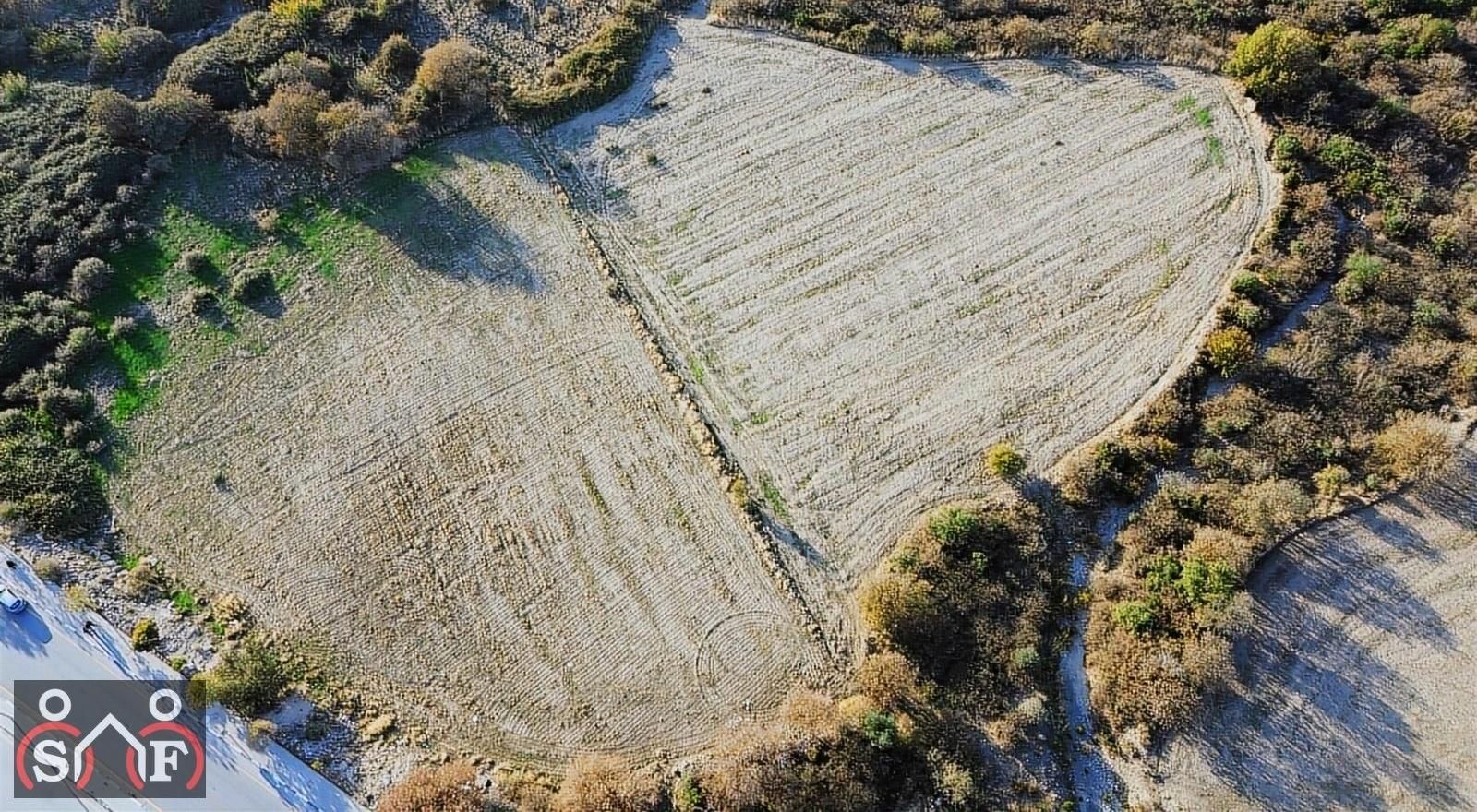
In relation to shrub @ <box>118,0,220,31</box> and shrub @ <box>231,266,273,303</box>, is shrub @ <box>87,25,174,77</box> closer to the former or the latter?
shrub @ <box>118,0,220,31</box>

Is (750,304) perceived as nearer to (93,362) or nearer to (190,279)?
(190,279)

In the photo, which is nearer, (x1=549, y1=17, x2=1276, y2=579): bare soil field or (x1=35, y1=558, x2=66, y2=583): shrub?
(x1=35, y1=558, x2=66, y2=583): shrub

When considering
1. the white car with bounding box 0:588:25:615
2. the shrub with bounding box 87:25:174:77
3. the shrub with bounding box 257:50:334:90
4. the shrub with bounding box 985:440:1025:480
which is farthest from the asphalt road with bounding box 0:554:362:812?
the shrub with bounding box 87:25:174:77

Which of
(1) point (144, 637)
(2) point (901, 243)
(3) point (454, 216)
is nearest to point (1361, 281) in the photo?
(2) point (901, 243)

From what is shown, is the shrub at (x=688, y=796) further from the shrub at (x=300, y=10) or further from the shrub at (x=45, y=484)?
the shrub at (x=300, y=10)

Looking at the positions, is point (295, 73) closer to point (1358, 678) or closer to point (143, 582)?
point (143, 582)

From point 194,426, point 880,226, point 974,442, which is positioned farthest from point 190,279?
point 974,442
